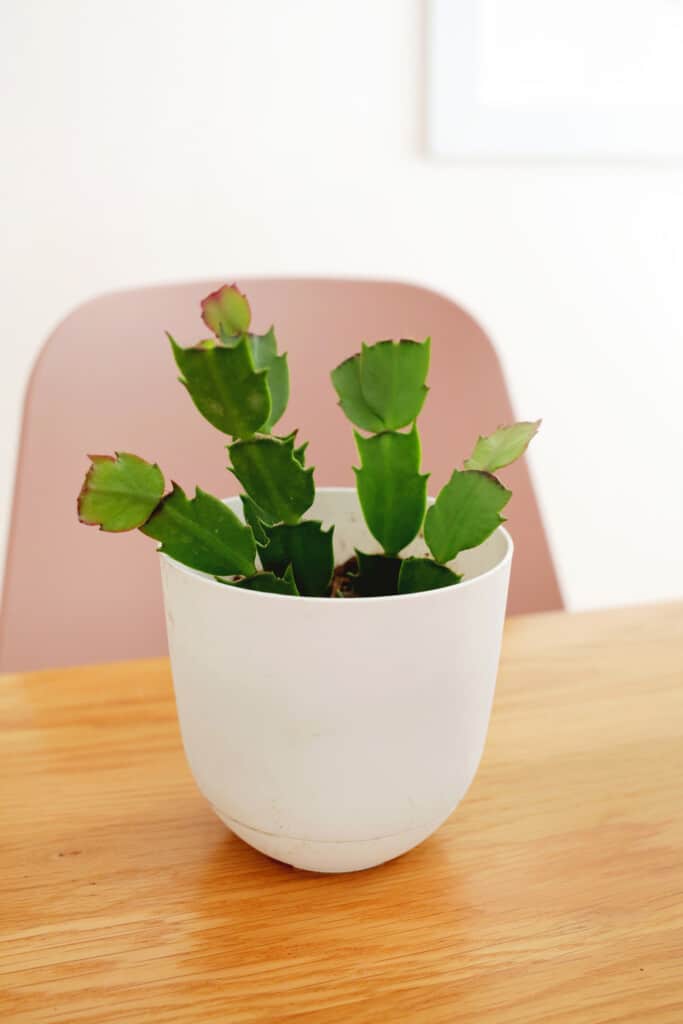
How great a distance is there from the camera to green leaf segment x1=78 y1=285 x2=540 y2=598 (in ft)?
1.08

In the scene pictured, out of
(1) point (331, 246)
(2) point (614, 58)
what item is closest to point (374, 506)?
(1) point (331, 246)

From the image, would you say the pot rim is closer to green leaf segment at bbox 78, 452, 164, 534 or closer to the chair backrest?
green leaf segment at bbox 78, 452, 164, 534

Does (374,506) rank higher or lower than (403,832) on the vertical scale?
higher

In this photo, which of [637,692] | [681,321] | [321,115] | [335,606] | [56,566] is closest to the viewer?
[335,606]

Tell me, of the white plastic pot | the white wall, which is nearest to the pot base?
the white plastic pot

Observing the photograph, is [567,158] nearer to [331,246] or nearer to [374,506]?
[331,246]

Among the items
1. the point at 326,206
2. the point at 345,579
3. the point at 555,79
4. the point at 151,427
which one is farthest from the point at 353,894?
the point at 555,79

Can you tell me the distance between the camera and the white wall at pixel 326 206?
1.39 m

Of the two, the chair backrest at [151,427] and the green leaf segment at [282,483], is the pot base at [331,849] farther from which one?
the chair backrest at [151,427]

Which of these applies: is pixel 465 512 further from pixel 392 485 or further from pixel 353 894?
pixel 353 894

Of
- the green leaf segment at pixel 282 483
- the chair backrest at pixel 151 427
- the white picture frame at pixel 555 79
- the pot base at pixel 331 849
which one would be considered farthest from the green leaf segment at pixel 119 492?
the white picture frame at pixel 555 79

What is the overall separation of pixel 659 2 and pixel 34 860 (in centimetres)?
177

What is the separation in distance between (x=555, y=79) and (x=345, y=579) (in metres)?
1.48

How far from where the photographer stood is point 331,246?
1.56 metres
